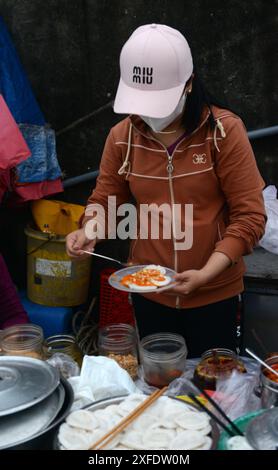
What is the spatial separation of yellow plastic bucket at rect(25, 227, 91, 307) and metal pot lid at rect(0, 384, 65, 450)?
292 centimetres

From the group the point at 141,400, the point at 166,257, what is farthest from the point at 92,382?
the point at 166,257

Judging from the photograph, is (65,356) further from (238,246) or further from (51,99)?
(51,99)

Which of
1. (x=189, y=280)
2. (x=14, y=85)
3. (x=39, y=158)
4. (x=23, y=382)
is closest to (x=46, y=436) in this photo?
(x=23, y=382)

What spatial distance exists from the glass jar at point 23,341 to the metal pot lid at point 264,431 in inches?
38.1

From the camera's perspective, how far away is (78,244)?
106 inches

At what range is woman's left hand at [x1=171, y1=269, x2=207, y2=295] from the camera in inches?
92.1

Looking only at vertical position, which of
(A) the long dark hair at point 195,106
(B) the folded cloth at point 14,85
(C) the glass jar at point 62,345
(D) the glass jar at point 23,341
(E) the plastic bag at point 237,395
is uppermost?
(A) the long dark hair at point 195,106

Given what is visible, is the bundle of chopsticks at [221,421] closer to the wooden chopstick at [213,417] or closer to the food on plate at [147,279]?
the wooden chopstick at [213,417]

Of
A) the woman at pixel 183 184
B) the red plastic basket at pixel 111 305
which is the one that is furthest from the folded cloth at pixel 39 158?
the woman at pixel 183 184

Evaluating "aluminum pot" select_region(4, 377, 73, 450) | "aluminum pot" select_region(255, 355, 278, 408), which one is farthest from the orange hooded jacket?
"aluminum pot" select_region(4, 377, 73, 450)

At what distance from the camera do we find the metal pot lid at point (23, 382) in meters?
1.70

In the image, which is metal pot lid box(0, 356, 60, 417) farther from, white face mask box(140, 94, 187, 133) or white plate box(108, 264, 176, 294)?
white face mask box(140, 94, 187, 133)

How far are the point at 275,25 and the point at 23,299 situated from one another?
2.96 meters

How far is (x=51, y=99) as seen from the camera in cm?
498
